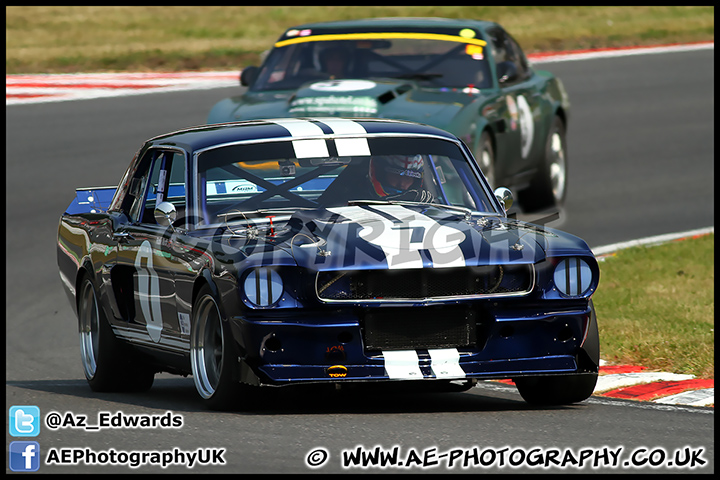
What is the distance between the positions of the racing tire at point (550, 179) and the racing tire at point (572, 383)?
24.1ft

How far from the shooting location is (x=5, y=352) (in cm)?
1004

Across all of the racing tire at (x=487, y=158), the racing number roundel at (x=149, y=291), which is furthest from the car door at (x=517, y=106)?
the racing number roundel at (x=149, y=291)

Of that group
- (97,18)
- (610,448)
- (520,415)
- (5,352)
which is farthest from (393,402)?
(97,18)

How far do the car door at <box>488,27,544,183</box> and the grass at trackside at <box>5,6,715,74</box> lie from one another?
11871mm

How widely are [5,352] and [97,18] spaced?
27.1m

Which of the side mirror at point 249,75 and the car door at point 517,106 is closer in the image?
the car door at point 517,106

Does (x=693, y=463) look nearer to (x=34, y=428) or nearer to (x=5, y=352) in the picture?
(x=34, y=428)

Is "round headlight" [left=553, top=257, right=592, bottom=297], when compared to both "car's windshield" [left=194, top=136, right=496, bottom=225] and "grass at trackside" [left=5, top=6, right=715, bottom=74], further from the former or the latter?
"grass at trackside" [left=5, top=6, right=715, bottom=74]

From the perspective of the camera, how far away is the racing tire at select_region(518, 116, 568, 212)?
47.4 feet

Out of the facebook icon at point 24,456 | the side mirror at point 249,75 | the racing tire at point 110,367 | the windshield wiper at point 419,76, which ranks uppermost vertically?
the facebook icon at point 24,456

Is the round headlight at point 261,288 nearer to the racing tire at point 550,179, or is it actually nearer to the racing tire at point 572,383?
the racing tire at point 572,383

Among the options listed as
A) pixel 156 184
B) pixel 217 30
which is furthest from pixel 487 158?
pixel 217 30

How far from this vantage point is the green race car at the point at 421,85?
12.0 meters

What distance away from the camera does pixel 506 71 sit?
13148 millimetres
